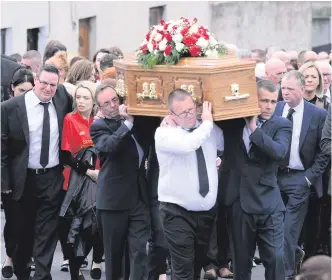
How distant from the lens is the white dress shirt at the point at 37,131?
38.9 ft

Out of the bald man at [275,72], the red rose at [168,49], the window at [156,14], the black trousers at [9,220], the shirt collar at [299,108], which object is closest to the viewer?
the red rose at [168,49]

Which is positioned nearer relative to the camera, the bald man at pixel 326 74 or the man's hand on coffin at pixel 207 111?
the man's hand on coffin at pixel 207 111

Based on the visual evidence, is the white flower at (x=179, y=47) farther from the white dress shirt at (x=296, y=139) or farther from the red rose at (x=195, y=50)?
the white dress shirt at (x=296, y=139)

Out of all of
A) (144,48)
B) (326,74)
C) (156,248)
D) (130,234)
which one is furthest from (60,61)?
(144,48)

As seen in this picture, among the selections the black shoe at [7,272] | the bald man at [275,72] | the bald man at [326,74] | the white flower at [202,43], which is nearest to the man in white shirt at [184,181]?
the white flower at [202,43]

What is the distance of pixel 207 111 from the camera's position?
10.2 metres

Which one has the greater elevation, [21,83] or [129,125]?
[21,83]

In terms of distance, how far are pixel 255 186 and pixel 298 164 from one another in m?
2.16

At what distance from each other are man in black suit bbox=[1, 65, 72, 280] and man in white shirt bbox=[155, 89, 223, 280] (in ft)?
5.83

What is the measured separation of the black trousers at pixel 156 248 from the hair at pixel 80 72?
10.8 feet

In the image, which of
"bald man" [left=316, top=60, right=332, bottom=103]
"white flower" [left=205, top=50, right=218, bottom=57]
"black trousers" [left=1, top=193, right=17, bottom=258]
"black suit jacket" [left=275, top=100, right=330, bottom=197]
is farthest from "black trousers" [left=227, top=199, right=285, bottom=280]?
"bald man" [left=316, top=60, right=332, bottom=103]

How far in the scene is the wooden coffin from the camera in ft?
33.7

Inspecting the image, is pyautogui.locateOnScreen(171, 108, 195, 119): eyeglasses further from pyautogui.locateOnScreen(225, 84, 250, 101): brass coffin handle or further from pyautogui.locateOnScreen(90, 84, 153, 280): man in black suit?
pyautogui.locateOnScreen(90, 84, 153, 280): man in black suit

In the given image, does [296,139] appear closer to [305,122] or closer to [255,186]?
[305,122]
